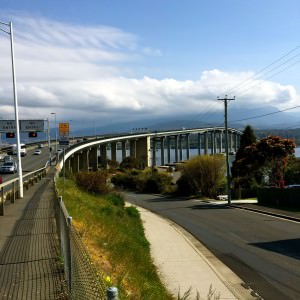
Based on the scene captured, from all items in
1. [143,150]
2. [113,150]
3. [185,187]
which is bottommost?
[185,187]

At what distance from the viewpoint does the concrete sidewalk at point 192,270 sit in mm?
13309

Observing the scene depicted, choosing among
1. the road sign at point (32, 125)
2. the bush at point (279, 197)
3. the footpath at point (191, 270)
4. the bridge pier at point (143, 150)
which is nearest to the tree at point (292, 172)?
the bush at point (279, 197)

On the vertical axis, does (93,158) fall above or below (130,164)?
above

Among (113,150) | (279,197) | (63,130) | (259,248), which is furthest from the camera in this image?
(113,150)

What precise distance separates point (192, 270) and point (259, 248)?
5.38 m

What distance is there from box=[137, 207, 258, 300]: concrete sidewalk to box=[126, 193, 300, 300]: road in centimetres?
44

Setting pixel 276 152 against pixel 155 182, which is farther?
pixel 155 182

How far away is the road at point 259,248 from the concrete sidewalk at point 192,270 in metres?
0.44

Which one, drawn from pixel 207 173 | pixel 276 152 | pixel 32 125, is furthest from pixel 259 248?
pixel 32 125

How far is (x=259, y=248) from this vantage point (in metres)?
20.5

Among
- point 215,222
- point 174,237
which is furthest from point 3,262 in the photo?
point 215,222

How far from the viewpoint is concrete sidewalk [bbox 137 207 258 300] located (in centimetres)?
1331

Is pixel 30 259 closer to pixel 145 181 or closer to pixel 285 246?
pixel 285 246

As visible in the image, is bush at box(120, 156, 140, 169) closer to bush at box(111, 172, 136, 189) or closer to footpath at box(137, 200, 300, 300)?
Result: bush at box(111, 172, 136, 189)
